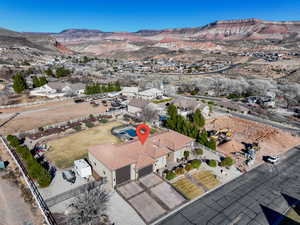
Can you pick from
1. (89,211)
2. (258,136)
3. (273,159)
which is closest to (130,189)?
(89,211)

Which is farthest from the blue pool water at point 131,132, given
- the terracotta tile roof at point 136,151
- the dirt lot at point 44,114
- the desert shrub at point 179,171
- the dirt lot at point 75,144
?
the dirt lot at point 44,114

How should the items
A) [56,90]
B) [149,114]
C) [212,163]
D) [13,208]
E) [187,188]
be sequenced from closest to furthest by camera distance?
[13,208]
[187,188]
[212,163]
[149,114]
[56,90]

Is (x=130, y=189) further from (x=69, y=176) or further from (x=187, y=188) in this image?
(x=69, y=176)

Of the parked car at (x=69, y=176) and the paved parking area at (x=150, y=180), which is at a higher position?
the parked car at (x=69, y=176)

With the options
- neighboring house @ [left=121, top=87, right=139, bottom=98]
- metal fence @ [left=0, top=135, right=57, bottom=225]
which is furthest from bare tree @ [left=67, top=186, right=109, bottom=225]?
neighboring house @ [left=121, top=87, right=139, bottom=98]

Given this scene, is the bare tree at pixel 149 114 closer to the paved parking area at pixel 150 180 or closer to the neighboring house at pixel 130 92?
the paved parking area at pixel 150 180
